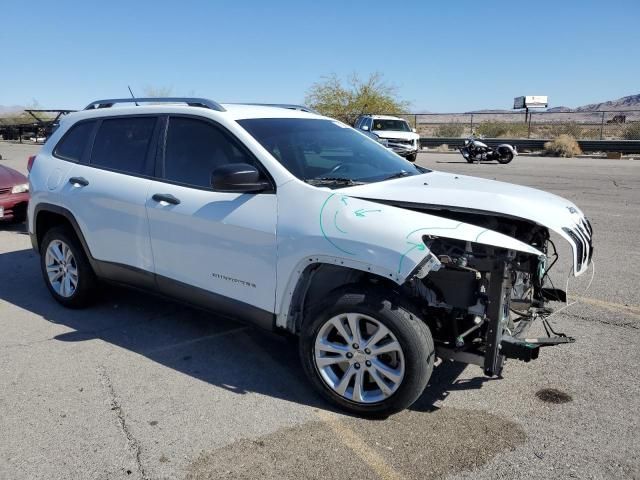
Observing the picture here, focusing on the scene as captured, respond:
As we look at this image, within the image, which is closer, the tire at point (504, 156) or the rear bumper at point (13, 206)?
the rear bumper at point (13, 206)

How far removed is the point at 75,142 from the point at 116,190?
103cm

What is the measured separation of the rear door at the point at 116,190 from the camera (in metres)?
4.59

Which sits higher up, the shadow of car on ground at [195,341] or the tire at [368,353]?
the tire at [368,353]

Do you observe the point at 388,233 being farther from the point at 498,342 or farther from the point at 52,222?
the point at 52,222

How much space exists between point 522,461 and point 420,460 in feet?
1.75

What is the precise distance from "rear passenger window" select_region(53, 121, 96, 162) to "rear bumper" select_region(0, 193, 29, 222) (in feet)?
14.4

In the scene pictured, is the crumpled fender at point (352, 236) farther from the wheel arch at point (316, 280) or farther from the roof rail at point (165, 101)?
the roof rail at point (165, 101)

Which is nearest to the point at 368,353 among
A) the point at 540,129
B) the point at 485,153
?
the point at 485,153

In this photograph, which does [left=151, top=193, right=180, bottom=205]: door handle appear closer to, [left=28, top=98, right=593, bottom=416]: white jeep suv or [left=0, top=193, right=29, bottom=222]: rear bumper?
[left=28, top=98, right=593, bottom=416]: white jeep suv

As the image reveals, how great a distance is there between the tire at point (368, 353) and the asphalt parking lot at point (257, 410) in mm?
147

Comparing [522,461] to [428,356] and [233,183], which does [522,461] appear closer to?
[428,356]

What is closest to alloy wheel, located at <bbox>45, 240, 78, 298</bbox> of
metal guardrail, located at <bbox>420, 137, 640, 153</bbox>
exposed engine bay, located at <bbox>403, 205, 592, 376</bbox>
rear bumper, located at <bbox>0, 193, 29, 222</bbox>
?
exposed engine bay, located at <bbox>403, 205, 592, 376</bbox>

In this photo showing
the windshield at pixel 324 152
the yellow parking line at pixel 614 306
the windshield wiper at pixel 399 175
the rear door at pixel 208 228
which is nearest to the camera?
the rear door at pixel 208 228

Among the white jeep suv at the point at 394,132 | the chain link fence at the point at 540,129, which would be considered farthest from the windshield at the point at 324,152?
the chain link fence at the point at 540,129
